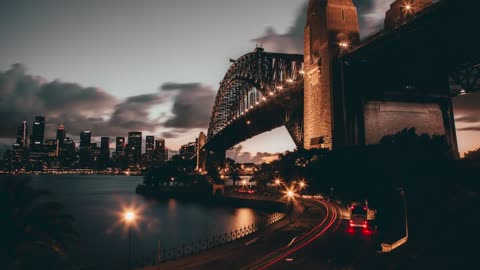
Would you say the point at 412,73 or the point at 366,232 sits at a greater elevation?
the point at 412,73

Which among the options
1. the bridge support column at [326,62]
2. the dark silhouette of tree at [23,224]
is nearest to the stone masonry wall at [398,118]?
the bridge support column at [326,62]

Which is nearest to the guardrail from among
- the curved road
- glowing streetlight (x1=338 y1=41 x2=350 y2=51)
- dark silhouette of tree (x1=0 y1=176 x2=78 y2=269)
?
the curved road

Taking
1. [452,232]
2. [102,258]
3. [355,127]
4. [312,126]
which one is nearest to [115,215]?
[102,258]

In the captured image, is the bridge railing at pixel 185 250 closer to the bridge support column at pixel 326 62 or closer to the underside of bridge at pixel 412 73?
the bridge support column at pixel 326 62

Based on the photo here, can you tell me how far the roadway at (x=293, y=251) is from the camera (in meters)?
18.9

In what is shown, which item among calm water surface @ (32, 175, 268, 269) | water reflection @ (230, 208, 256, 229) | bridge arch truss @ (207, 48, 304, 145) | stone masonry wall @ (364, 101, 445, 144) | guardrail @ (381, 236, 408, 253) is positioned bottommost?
calm water surface @ (32, 175, 268, 269)

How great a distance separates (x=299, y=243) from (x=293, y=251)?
2.31m

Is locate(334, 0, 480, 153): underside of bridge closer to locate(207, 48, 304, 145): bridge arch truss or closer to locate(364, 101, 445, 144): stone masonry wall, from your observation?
locate(364, 101, 445, 144): stone masonry wall

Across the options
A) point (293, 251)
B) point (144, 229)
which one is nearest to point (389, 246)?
point (293, 251)

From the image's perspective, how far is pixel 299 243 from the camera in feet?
78.1

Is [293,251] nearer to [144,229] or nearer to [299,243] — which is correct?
[299,243]

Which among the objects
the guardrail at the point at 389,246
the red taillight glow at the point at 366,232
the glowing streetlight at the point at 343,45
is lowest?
the red taillight glow at the point at 366,232

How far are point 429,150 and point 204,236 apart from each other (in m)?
33.0

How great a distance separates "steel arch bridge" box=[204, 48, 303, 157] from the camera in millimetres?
63438
